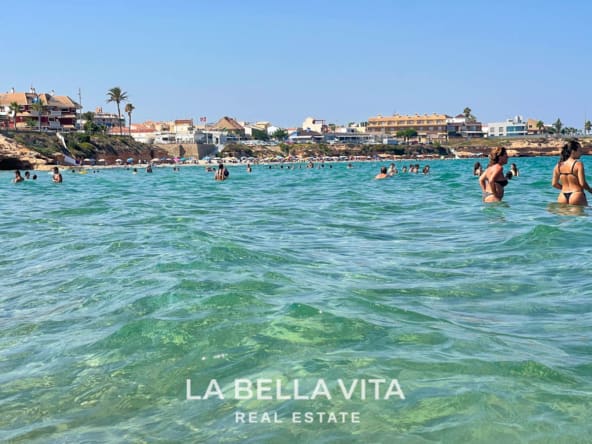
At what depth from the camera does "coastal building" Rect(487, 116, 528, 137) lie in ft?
583

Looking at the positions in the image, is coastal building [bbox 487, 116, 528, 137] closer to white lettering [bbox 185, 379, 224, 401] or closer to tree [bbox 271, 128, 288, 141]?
tree [bbox 271, 128, 288, 141]

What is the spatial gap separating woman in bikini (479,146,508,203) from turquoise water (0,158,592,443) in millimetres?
3800

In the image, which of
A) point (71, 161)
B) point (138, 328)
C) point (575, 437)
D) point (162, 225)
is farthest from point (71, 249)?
point (71, 161)

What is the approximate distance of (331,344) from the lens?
473 cm

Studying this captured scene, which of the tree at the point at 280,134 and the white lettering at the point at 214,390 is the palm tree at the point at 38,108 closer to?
the tree at the point at 280,134

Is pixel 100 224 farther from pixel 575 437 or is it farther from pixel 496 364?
pixel 575 437

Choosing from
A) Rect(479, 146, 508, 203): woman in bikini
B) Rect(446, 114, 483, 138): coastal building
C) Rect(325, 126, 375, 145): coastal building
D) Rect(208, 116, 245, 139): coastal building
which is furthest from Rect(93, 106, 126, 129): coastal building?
Rect(479, 146, 508, 203): woman in bikini

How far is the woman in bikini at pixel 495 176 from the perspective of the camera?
13812 mm

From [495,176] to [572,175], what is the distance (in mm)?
2084

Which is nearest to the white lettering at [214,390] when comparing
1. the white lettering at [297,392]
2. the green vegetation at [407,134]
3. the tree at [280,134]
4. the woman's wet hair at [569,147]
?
the white lettering at [297,392]

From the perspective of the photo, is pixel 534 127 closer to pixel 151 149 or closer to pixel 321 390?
pixel 151 149

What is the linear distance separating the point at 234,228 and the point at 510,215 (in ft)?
19.2

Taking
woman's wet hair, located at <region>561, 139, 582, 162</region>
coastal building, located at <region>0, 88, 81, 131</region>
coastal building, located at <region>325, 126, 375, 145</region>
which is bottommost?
coastal building, located at <region>325, 126, 375, 145</region>

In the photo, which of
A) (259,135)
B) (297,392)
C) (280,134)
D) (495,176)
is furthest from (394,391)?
(280,134)
